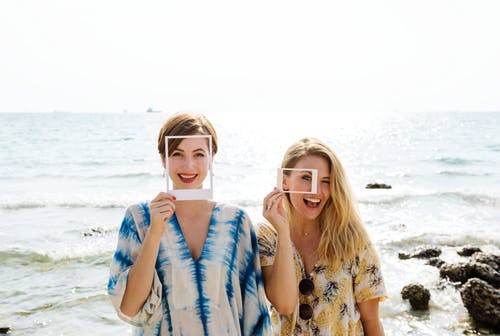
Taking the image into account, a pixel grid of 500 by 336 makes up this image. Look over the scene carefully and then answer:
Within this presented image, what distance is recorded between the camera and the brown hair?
2.78 m

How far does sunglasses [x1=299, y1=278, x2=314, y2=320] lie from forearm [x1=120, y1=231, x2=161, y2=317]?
0.94 meters

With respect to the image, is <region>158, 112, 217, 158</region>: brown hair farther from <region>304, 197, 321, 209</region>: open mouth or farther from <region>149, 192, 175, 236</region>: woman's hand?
<region>304, 197, 321, 209</region>: open mouth

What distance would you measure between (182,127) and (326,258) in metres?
1.18

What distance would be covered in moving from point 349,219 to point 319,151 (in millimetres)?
477

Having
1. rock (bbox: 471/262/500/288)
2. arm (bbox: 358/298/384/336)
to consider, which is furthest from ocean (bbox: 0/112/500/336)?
arm (bbox: 358/298/384/336)

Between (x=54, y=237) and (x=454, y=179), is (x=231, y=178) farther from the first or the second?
(x=54, y=237)

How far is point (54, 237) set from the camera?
1299cm

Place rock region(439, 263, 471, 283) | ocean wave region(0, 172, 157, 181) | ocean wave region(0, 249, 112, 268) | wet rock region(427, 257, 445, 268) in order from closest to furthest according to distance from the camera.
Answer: rock region(439, 263, 471, 283), wet rock region(427, 257, 445, 268), ocean wave region(0, 249, 112, 268), ocean wave region(0, 172, 157, 181)

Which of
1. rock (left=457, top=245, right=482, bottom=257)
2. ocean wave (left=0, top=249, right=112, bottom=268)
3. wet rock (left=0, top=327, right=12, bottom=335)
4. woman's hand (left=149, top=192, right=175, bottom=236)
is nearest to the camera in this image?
woman's hand (left=149, top=192, right=175, bottom=236)

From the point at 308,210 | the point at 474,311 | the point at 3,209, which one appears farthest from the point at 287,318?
the point at 3,209

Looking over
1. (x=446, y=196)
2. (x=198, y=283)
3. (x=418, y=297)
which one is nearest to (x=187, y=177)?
(x=198, y=283)

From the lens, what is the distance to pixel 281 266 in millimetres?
2859

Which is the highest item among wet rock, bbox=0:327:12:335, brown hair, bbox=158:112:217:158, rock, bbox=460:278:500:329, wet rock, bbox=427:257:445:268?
brown hair, bbox=158:112:217:158

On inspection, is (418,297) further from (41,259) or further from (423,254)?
(41,259)
